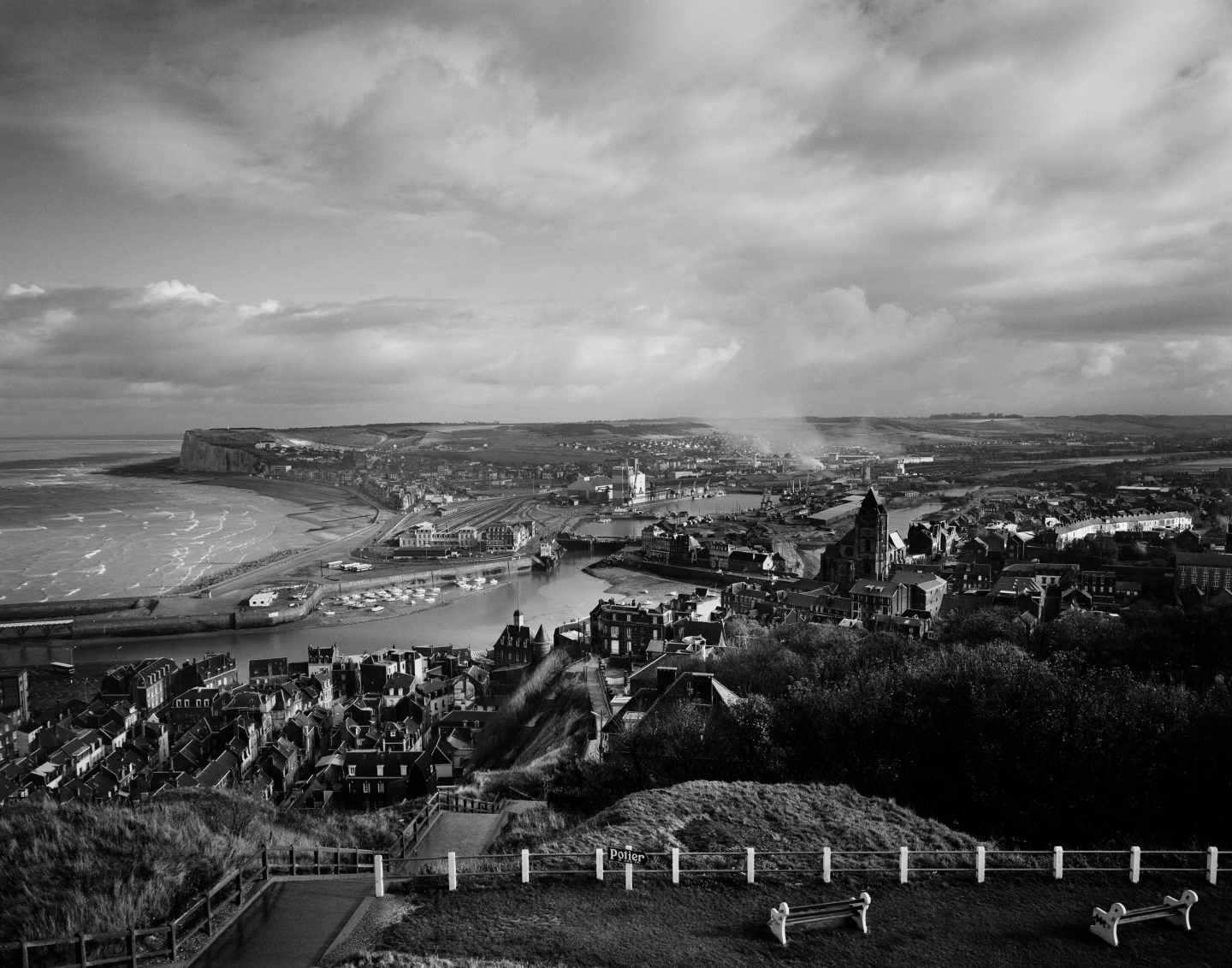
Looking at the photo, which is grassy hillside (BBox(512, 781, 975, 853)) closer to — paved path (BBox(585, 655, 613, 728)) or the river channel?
paved path (BBox(585, 655, 613, 728))

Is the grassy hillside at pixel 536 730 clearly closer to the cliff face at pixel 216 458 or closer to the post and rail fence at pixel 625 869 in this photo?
the post and rail fence at pixel 625 869

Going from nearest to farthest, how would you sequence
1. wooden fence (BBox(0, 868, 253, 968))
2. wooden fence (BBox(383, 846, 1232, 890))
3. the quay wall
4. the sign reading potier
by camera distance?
wooden fence (BBox(0, 868, 253, 968))
wooden fence (BBox(383, 846, 1232, 890))
the sign reading potier
the quay wall

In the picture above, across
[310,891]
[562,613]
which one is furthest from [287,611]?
[310,891]

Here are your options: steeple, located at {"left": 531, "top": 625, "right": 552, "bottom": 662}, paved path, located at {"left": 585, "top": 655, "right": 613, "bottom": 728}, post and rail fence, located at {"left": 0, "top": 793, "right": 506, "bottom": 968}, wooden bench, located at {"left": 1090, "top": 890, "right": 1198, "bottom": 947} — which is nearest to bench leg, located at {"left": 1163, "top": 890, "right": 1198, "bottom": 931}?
wooden bench, located at {"left": 1090, "top": 890, "right": 1198, "bottom": 947}

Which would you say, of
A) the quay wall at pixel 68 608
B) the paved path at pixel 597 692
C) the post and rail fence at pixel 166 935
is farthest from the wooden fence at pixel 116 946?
the quay wall at pixel 68 608

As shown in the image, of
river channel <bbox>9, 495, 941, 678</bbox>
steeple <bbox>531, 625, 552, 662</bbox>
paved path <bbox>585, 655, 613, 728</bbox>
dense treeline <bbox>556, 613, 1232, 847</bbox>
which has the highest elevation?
dense treeline <bbox>556, 613, 1232, 847</bbox>

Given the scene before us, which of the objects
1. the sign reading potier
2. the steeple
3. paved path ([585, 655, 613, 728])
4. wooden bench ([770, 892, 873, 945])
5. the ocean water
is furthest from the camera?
the ocean water

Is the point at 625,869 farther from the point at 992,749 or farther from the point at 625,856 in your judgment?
the point at 992,749
